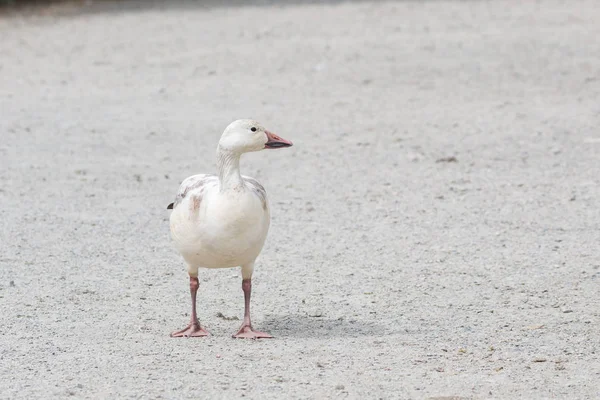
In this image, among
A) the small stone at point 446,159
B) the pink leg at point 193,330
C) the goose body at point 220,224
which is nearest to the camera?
the goose body at point 220,224

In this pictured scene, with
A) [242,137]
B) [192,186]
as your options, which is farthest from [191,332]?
[242,137]

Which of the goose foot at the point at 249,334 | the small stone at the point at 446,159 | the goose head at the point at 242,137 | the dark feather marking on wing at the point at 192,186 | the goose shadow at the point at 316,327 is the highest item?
the goose head at the point at 242,137

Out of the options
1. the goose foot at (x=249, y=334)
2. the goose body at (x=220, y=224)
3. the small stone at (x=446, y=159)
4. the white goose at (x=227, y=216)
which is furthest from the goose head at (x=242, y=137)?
the small stone at (x=446, y=159)

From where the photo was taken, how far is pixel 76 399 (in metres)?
4.39

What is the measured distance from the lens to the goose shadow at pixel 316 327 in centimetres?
529

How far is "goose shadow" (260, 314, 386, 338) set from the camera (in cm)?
529

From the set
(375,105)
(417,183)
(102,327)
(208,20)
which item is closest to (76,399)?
(102,327)

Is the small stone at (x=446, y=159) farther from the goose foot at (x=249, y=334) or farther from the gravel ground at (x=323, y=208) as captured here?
the goose foot at (x=249, y=334)

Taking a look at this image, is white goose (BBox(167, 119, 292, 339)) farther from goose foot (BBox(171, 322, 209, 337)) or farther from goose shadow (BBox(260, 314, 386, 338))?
goose shadow (BBox(260, 314, 386, 338))

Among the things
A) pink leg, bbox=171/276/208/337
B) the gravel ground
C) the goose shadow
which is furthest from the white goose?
the gravel ground

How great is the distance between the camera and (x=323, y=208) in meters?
7.75

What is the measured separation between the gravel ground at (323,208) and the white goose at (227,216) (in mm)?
388

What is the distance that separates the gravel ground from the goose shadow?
2 centimetres

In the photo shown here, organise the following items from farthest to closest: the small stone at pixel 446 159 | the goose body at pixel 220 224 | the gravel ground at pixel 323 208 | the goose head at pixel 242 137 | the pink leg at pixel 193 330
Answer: the small stone at pixel 446 159
the pink leg at pixel 193 330
the goose head at pixel 242 137
the goose body at pixel 220 224
the gravel ground at pixel 323 208
